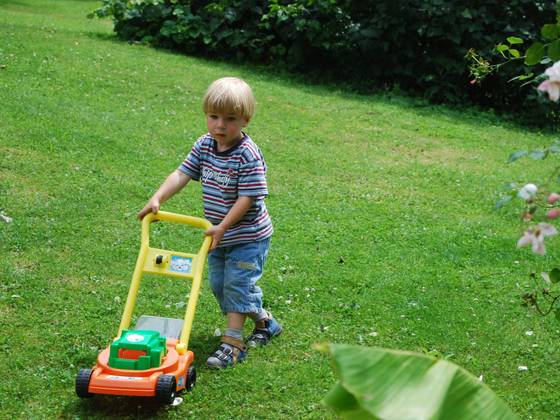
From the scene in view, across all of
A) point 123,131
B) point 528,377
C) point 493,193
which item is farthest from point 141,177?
point 528,377

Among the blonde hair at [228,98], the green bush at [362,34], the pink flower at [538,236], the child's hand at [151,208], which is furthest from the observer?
the green bush at [362,34]

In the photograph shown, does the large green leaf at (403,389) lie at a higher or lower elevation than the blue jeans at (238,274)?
higher

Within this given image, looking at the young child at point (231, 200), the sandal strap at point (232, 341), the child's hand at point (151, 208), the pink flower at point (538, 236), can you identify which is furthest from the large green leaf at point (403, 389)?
the sandal strap at point (232, 341)

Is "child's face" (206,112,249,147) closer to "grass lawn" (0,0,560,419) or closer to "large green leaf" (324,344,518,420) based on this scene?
"grass lawn" (0,0,560,419)

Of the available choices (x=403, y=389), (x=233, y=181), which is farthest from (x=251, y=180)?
(x=403, y=389)

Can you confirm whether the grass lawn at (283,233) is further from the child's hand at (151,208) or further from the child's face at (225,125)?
the child's face at (225,125)

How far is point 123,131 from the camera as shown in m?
8.50

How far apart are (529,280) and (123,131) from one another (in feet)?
14.1

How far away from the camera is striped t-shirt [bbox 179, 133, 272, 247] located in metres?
4.31

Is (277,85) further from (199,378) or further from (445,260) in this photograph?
(199,378)

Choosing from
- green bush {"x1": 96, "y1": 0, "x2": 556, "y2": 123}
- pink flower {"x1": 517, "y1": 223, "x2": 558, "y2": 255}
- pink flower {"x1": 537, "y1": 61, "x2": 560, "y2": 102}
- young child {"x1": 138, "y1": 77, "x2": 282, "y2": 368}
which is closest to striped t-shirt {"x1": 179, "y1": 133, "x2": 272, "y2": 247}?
young child {"x1": 138, "y1": 77, "x2": 282, "y2": 368}

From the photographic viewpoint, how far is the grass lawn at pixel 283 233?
4.44m

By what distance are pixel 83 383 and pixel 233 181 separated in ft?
3.92

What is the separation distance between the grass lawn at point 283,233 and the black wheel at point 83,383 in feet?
0.45
